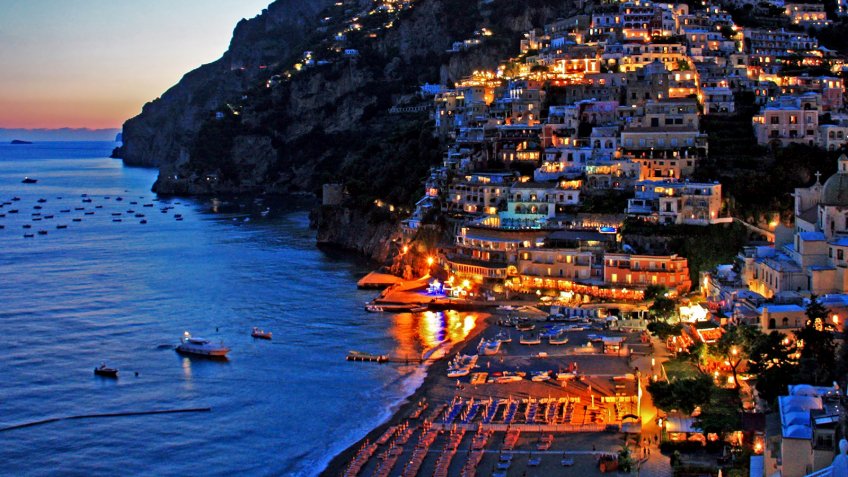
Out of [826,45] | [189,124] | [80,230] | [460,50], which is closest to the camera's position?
[826,45]

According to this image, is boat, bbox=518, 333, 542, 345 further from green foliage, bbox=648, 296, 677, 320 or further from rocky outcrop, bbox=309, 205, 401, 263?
rocky outcrop, bbox=309, 205, 401, 263

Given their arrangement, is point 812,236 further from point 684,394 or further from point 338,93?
point 338,93

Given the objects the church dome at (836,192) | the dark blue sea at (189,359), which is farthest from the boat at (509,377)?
the church dome at (836,192)

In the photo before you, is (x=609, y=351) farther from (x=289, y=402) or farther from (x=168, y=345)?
(x=168, y=345)

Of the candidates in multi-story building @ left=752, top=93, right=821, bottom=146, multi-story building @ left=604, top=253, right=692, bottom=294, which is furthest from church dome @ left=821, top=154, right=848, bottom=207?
multi-story building @ left=752, top=93, right=821, bottom=146

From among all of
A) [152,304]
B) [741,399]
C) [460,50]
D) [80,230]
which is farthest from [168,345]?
[460,50]

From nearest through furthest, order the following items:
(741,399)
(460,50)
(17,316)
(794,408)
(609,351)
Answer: (794,408)
(741,399)
(609,351)
(17,316)
(460,50)
